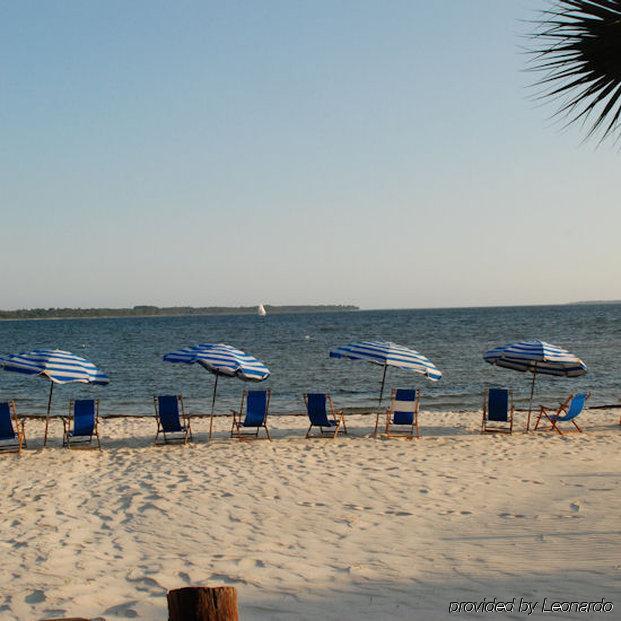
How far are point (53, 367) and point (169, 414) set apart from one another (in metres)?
1.95

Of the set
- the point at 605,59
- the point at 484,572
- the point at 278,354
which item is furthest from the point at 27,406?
the point at 278,354

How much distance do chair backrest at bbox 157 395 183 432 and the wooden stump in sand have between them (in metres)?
9.13

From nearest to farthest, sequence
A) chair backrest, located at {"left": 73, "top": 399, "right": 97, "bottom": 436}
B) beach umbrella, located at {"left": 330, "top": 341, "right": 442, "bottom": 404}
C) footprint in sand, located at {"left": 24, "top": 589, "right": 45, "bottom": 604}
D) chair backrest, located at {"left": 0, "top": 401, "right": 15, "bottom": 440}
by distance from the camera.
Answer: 1. footprint in sand, located at {"left": 24, "top": 589, "right": 45, "bottom": 604}
2. chair backrest, located at {"left": 0, "top": 401, "right": 15, "bottom": 440}
3. chair backrest, located at {"left": 73, "top": 399, "right": 97, "bottom": 436}
4. beach umbrella, located at {"left": 330, "top": 341, "right": 442, "bottom": 404}

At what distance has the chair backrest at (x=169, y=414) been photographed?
37.1ft

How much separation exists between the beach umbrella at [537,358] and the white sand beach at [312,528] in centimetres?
170

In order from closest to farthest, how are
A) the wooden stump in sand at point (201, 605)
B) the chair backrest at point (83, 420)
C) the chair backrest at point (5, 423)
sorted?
1. the wooden stump in sand at point (201, 605)
2. the chair backrest at point (5, 423)
3. the chair backrest at point (83, 420)

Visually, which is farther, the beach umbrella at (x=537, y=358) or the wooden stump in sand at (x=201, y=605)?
the beach umbrella at (x=537, y=358)

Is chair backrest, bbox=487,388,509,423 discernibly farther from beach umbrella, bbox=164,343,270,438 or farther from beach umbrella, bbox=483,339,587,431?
beach umbrella, bbox=164,343,270,438

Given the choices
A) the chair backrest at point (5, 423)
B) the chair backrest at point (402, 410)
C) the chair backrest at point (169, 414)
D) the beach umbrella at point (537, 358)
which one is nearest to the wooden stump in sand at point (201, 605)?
the chair backrest at point (5, 423)

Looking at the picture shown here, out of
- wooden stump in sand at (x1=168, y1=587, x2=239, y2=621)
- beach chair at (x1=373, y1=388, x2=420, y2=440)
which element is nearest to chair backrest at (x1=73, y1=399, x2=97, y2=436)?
beach chair at (x1=373, y1=388, x2=420, y2=440)

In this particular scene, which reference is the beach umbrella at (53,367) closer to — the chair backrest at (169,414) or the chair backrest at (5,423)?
the chair backrest at (5,423)

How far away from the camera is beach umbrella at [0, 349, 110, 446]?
34.4 ft

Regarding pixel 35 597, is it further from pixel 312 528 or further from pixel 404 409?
pixel 404 409

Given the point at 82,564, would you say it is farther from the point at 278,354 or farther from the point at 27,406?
the point at 278,354
